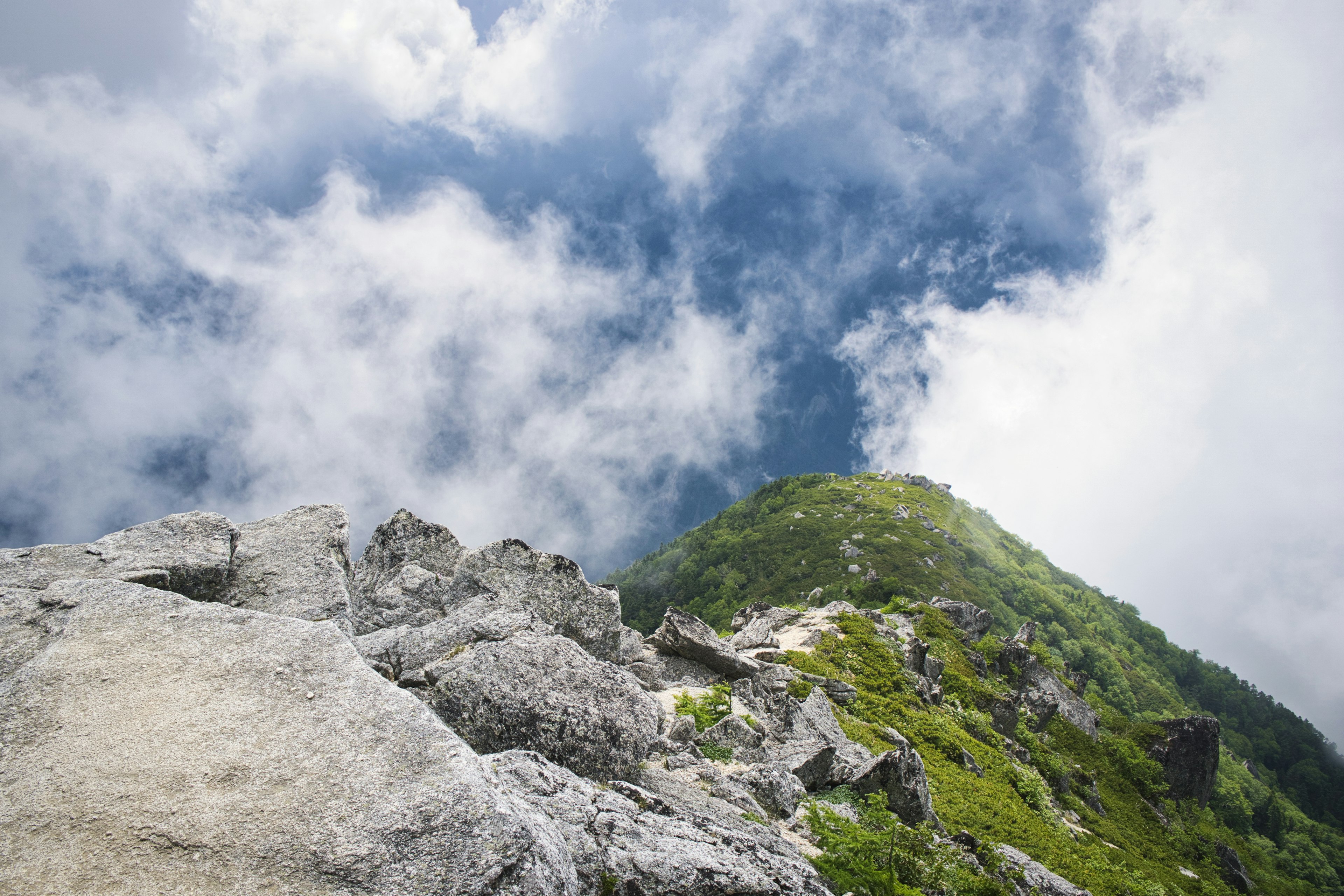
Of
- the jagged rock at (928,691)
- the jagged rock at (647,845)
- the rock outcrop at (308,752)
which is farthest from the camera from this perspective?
the jagged rock at (928,691)

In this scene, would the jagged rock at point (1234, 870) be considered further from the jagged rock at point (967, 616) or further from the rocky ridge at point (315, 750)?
the rocky ridge at point (315, 750)

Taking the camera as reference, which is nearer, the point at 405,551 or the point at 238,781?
the point at 238,781

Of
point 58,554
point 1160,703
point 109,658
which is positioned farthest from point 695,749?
point 1160,703

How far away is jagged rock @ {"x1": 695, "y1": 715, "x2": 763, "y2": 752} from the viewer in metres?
20.7

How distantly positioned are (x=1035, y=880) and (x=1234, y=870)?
34.3 m

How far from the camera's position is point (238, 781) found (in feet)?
25.2

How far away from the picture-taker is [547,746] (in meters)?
12.3

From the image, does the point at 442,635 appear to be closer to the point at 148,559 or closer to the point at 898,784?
the point at 148,559

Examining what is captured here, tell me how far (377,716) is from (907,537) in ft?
613

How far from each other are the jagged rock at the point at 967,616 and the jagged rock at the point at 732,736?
170ft

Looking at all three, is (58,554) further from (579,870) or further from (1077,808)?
(1077,808)

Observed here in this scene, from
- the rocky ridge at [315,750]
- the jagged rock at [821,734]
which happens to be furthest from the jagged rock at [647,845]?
the jagged rock at [821,734]

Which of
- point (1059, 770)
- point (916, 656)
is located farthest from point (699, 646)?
point (1059, 770)

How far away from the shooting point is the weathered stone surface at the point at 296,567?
15.4 metres
